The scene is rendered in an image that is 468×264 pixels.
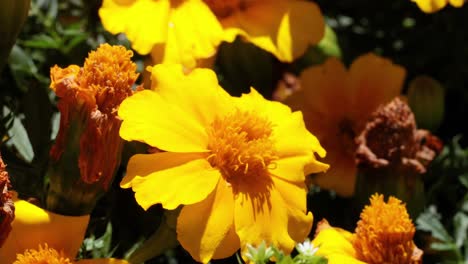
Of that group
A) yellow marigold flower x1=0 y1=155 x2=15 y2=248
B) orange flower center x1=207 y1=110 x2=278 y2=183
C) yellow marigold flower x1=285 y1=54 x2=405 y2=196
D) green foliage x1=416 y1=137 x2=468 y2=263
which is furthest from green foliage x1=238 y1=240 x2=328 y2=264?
yellow marigold flower x1=285 y1=54 x2=405 y2=196

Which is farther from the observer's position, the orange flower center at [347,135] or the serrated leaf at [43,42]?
the orange flower center at [347,135]

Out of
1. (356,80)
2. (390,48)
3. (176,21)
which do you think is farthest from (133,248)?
(390,48)

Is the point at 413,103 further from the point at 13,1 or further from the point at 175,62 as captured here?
the point at 13,1

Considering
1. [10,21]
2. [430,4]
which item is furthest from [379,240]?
[10,21]

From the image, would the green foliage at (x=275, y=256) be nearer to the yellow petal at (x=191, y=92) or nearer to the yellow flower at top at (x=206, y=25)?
the yellow petal at (x=191, y=92)

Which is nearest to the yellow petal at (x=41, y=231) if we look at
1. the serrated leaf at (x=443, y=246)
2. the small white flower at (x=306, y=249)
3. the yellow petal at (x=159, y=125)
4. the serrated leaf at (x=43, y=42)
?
the yellow petal at (x=159, y=125)

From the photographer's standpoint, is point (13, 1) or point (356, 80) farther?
point (356, 80)

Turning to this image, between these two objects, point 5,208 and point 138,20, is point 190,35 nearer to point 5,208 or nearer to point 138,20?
point 138,20
